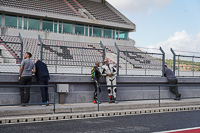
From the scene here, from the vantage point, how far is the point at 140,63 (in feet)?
45.5

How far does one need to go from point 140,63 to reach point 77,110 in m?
5.44

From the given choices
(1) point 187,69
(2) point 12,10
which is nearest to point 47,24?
(2) point 12,10

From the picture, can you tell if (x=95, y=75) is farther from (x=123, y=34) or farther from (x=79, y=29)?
(x=123, y=34)

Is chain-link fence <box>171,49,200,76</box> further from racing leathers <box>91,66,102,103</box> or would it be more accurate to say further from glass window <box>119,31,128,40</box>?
glass window <box>119,31,128,40</box>

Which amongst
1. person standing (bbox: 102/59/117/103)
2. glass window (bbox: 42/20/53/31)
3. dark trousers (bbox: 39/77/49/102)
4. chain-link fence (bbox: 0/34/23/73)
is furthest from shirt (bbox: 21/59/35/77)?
glass window (bbox: 42/20/53/31)

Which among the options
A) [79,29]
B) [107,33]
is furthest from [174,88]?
[107,33]

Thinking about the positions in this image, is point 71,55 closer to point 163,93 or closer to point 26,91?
point 26,91

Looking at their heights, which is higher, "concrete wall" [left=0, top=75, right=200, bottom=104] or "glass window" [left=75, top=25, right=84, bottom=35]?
"glass window" [left=75, top=25, right=84, bottom=35]

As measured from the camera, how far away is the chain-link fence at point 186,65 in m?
14.8

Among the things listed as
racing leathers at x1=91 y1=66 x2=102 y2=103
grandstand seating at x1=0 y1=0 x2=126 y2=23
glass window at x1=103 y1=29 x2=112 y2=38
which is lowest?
racing leathers at x1=91 y1=66 x2=102 y2=103

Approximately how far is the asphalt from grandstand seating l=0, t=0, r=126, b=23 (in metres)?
27.9

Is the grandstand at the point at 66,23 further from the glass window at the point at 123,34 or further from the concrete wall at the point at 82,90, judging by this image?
the concrete wall at the point at 82,90

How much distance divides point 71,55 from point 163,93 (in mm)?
5293

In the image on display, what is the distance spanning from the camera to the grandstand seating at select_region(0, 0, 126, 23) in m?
35.7
